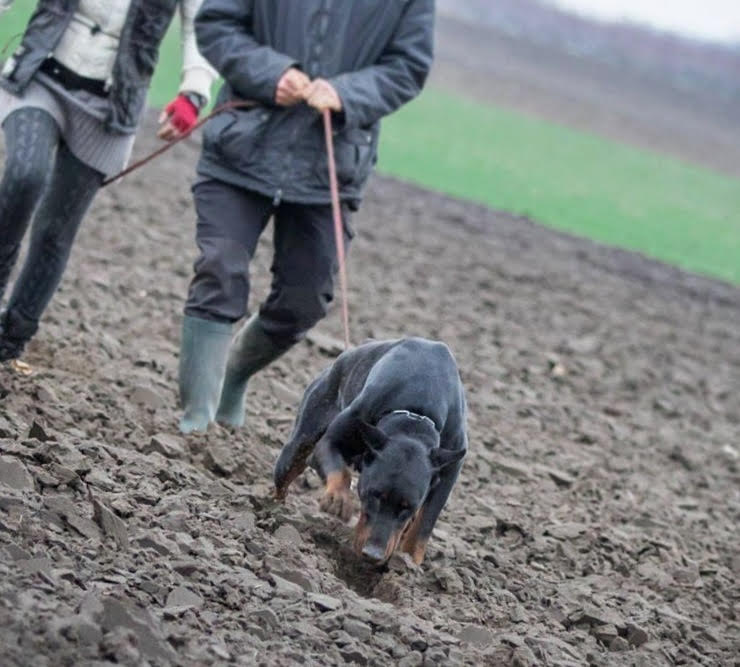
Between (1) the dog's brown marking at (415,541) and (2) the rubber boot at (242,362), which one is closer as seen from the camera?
(1) the dog's brown marking at (415,541)

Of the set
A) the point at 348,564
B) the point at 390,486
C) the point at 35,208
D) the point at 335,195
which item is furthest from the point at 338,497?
the point at 35,208

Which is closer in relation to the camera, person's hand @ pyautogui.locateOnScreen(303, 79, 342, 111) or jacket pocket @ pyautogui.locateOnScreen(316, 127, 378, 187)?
person's hand @ pyautogui.locateOnScreen(303, 79, 342, 111)

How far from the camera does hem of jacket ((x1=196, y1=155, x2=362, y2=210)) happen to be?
5.96 meters

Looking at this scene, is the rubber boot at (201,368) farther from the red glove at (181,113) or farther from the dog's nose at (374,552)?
the dog's nose at (374,552)

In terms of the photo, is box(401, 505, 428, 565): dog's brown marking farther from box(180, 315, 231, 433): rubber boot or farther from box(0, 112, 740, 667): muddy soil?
box(180, 315, 231, 433): rubber boot

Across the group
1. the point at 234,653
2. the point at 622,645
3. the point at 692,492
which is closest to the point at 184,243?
the point at 692,492

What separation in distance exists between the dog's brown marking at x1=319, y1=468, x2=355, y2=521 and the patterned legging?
1.58m

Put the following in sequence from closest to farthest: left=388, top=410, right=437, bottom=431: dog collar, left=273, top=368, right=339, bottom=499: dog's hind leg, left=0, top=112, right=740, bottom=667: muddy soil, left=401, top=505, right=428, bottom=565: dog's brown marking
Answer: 1. left=0, top=112, right=740, bottom=667: muddy soil
2. left=388, top=410, right=437, bottom=431: dog collar
3. left=401, top=505, right=428, bottom=565: dog's brown marking
4. left=273, top=368, right=339, bottom=499: dog's hind leg

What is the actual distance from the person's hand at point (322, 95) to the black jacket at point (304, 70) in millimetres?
28

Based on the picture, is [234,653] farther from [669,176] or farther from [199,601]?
[669,176]

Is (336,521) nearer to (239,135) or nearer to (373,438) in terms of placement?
(373,438)

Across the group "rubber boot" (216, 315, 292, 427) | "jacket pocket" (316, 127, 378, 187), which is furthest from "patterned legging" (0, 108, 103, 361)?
"jacket pocket" (316, 127, 378, 187)

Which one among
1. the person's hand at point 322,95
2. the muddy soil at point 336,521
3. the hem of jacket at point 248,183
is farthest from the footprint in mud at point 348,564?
the person's hand at point 322,95

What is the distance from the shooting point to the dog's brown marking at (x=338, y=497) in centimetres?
511
